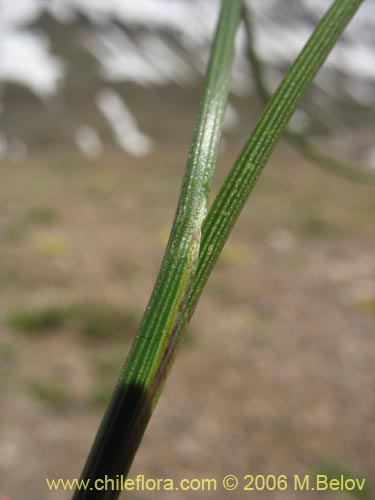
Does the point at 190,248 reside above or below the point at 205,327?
below

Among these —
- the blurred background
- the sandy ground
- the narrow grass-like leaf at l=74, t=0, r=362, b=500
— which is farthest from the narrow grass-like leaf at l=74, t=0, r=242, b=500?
the sandy ground

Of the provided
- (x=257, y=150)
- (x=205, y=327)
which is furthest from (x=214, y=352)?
(x=257, y=150)

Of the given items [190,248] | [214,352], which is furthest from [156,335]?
[214,352]

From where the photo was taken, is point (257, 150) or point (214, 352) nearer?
point (257, 150)

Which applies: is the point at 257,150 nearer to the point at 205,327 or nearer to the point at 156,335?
the point at 156,335

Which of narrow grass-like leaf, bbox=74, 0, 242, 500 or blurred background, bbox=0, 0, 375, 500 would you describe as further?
blurred background, bbox=0, 0, 375, 500

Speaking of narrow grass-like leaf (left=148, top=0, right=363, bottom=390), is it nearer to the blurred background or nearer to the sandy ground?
the blurred background

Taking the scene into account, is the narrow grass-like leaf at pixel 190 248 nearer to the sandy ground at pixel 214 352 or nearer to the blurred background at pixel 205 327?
the blurred background at pixel 205 327
